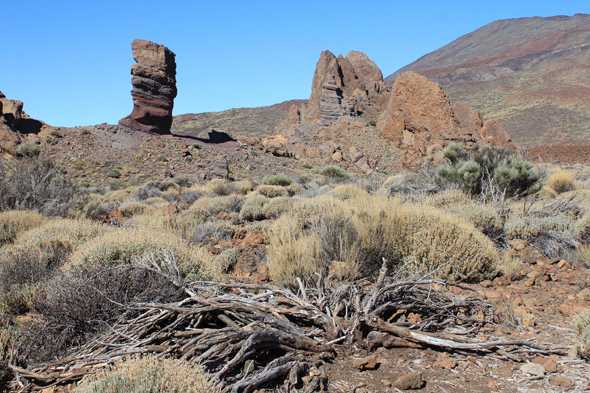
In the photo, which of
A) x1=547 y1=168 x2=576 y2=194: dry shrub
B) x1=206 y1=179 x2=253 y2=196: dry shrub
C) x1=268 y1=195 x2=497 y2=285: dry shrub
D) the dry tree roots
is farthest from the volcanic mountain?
the dry tree roots

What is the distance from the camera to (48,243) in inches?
188

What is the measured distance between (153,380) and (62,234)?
4.11 m

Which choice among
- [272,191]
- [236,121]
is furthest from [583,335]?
[236,121]

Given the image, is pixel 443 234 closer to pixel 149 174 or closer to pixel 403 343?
pixel 403 343

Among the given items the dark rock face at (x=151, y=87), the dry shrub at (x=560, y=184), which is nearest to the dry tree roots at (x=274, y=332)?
the dry shrub at (x=560, y=184)

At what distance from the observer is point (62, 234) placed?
5.18m

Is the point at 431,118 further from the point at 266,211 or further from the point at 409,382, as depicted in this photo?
the point at 409,382

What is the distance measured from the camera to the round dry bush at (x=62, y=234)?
16.1ft

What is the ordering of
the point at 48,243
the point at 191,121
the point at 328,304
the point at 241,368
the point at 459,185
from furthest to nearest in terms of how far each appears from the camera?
the point at 191,121
the point at 459,185
the point at 48,243
the point at 328,304
the point at 241,368

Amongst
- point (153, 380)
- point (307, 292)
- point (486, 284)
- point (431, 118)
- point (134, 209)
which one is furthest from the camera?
point (431, 118)

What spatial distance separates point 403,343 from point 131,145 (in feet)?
100

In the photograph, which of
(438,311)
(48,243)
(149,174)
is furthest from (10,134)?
(438,311)

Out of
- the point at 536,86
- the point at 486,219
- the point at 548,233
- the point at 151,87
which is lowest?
the point at 548,233

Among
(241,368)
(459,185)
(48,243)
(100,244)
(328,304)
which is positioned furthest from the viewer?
(459,185)
